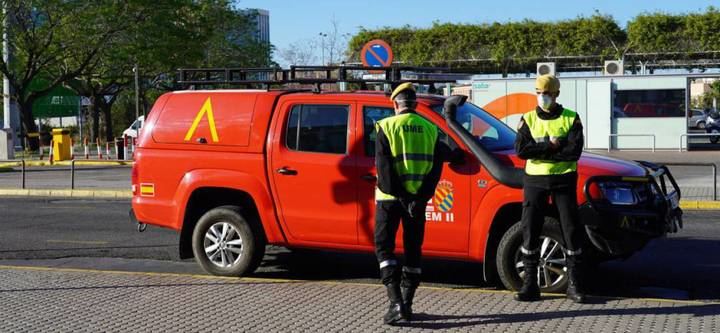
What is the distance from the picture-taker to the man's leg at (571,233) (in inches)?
274

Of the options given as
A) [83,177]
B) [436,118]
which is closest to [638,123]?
[83,177]

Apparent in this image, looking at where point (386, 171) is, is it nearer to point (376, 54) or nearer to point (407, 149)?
point (407, 149)

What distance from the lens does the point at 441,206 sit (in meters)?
7.73

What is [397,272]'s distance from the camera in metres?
6.52

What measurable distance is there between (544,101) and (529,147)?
1.19ft

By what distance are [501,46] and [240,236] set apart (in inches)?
1663

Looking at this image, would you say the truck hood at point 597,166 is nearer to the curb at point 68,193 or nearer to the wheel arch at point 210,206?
the wheel arch at point 210,206

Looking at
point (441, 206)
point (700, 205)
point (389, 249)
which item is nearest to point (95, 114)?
point (700, 205)

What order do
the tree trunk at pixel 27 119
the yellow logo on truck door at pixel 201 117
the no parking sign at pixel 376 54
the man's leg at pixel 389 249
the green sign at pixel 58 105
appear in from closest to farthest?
the man's leg at pixel 389 249 → the yellow logo on truck door at pixel 201 117 → the no parking sign at pixel 376 54 → the tree trunk at pixel 27 119 → the green sign at pixel 58 105

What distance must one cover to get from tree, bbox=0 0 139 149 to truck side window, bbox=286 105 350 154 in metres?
32.8

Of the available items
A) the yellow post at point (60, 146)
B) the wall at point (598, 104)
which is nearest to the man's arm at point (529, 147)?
the wall at point (598, 104)

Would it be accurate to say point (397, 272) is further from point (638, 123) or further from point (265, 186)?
point (638, 123)

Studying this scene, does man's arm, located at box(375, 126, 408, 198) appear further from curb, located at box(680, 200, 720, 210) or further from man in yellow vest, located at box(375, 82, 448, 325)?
curb, located at box(680, 200, 720, 210)

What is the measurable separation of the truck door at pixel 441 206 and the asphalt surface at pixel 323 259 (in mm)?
687
